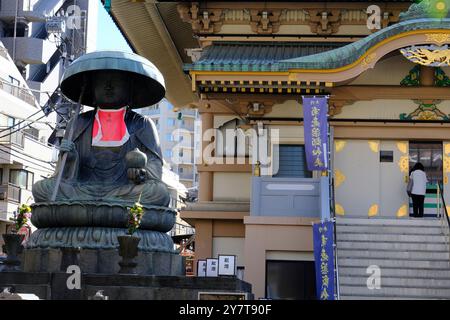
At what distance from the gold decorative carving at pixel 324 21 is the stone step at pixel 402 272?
7493mm

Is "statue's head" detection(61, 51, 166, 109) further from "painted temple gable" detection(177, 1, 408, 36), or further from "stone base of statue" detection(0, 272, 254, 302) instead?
"stone base of statue" detection(0, 272, 254, 302)

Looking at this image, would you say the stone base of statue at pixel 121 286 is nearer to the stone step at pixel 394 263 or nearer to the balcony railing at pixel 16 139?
the stone step at pixel 394 263

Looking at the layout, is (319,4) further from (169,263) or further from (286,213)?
(169,263)

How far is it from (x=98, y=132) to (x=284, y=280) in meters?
5.33

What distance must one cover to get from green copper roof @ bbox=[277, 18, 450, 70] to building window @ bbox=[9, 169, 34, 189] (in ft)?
79.2

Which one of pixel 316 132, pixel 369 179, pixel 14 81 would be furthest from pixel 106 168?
pixel 14 81

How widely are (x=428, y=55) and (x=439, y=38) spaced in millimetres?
502

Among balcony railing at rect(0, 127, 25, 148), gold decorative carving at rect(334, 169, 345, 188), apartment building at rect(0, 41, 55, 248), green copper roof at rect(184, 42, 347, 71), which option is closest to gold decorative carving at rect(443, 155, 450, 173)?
gold decorative carving at rect(334, 169, 345, 188)

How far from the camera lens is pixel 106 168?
18.2 metres

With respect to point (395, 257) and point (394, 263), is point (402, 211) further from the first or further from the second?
point (394, 263)

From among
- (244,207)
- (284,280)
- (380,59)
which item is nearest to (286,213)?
(284,280)

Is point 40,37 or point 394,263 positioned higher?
point 40,37

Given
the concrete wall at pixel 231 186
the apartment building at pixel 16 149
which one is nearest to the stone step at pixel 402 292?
the concrete wall at pixel 231 186

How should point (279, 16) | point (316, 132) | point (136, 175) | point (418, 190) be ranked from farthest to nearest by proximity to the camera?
point (279, 16) < point (418, 190) < point (316, 132) < point (136, 175)
